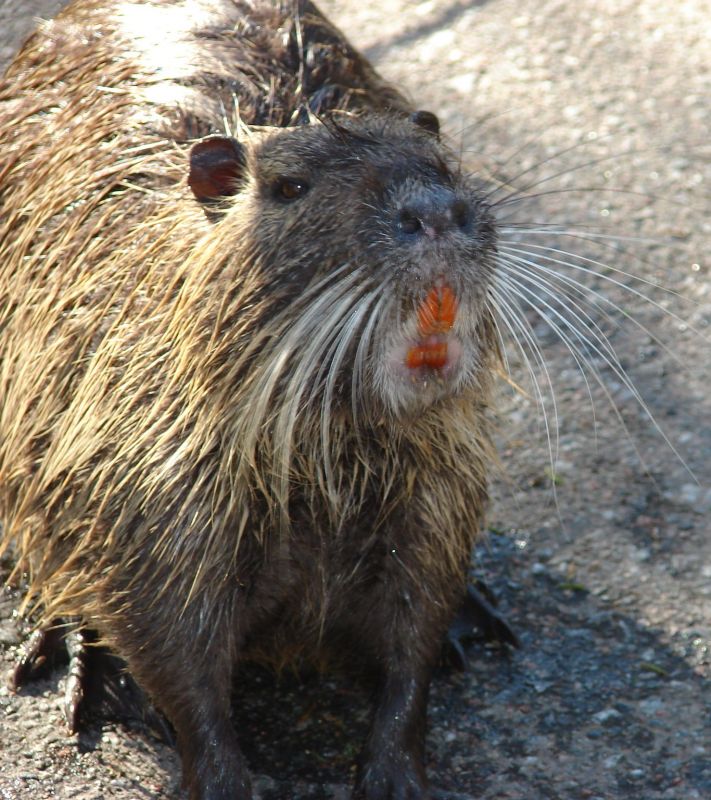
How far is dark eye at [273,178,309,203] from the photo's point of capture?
248cm

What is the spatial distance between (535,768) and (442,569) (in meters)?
0.48

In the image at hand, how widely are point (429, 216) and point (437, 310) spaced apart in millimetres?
151

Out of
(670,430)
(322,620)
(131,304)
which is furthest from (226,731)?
(670,430)

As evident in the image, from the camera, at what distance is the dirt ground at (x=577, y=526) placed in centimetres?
296

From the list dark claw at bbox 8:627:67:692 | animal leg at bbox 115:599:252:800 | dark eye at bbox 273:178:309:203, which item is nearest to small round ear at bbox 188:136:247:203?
dark eye at bbox 273:178:309:203

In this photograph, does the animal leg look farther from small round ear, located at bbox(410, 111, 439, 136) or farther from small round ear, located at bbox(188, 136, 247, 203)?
small round ear, located at bbox(410, 111, 439, 136)

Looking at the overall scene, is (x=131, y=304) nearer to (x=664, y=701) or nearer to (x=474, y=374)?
(x=474, y=374)

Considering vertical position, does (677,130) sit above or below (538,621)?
above

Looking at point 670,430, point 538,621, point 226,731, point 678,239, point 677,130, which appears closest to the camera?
point 226,731

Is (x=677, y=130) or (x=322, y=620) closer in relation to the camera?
(x=322, y=620)

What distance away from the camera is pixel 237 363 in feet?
8.19

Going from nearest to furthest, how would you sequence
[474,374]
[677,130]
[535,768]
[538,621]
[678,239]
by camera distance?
[474,374]
[535,768]
[538,621]
[678,239]
[677,130]

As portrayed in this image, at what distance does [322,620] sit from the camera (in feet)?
9.28

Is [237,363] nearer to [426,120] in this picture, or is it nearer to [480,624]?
[426,120]
